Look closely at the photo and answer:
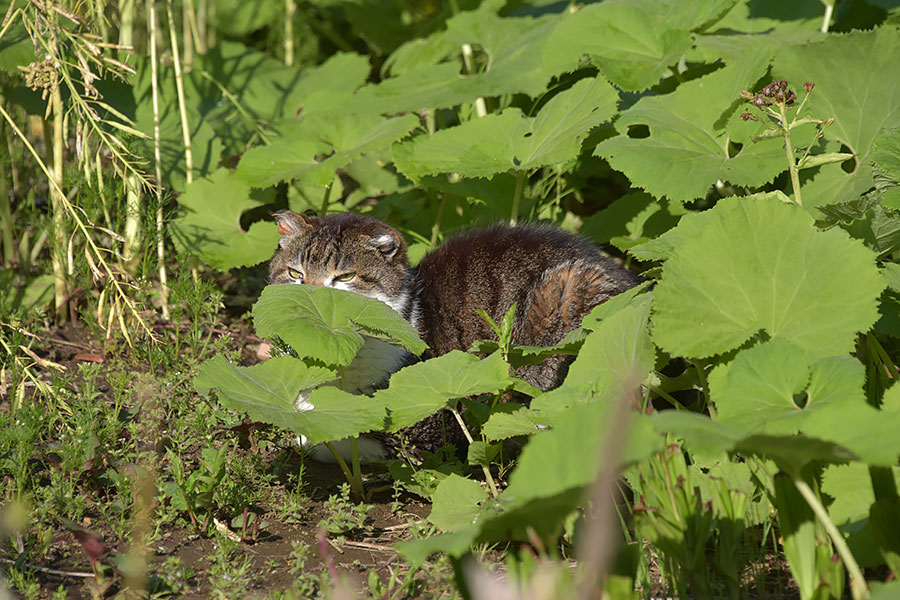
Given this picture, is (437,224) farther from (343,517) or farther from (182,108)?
(343,517)

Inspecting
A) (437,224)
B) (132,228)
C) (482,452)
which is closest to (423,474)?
(482,452)

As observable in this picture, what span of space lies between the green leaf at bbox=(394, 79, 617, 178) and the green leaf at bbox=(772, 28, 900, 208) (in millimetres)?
791

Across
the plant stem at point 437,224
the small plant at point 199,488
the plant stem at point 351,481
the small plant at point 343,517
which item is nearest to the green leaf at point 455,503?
the small plant at point 343,517

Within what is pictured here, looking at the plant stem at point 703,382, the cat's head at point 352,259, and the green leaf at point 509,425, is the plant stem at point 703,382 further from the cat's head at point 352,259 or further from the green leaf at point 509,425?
the cat's head at point 352,259

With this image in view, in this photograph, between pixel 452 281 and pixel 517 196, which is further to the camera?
pixel 517 196

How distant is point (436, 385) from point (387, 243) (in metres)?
1.16

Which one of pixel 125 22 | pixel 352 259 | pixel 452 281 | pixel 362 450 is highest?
pixel 125 22

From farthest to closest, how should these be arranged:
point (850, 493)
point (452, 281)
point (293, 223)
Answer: point (293, 223)
point (452, 281)
point (850, 493)

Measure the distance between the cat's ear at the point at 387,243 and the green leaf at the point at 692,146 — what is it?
949 millimetres

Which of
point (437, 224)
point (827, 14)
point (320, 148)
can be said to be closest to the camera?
point (320, 148)

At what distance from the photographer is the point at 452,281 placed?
3914 mm

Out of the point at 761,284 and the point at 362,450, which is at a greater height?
the point at 761,284

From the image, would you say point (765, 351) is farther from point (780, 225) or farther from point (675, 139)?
point (675, 139)

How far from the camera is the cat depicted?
3605 mm
